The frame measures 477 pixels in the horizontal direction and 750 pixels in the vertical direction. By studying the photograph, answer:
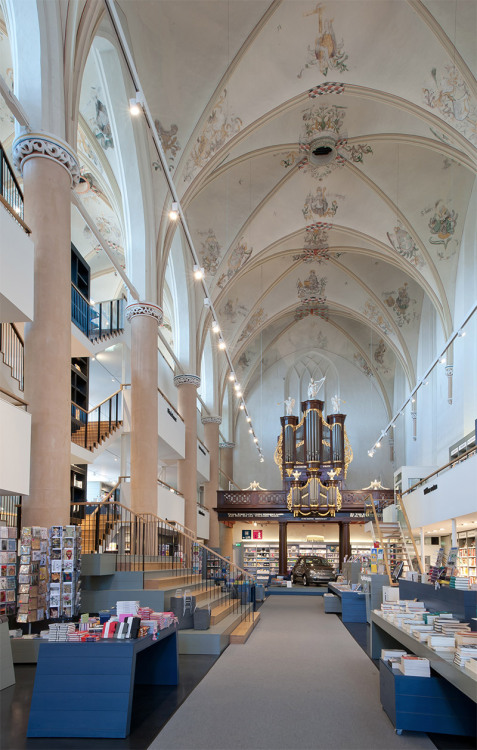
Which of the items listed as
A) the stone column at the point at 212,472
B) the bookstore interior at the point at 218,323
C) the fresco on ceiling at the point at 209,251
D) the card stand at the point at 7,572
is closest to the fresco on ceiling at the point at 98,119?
the bookstore interior at the point at 218,323

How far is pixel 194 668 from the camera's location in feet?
27.3

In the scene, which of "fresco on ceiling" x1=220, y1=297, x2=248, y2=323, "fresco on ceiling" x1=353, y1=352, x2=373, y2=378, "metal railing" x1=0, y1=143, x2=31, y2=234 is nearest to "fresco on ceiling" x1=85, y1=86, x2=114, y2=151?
"metal railing" x1=0, y1=143, x2=31, y2=234

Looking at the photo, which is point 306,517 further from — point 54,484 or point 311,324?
point 54,484

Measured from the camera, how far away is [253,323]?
2847cm

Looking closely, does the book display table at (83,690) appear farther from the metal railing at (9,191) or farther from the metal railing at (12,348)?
the metal railing at (12,348)

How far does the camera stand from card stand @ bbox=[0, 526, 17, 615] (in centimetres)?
789

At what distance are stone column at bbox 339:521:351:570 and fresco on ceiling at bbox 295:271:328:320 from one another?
946 centimetres

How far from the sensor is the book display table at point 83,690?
539cm

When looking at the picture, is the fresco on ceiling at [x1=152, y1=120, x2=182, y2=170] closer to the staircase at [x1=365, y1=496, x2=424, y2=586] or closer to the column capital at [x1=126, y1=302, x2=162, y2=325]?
the column capital at [x1=126, y1=302, x2=162, y2=325]

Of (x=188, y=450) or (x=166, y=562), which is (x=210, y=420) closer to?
(x=188, y=450)

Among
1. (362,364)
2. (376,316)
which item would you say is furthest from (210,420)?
(362,364)

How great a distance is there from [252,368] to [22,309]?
81.4ft

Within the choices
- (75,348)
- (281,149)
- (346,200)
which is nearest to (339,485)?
(346,200)

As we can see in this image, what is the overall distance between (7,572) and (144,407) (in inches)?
276
